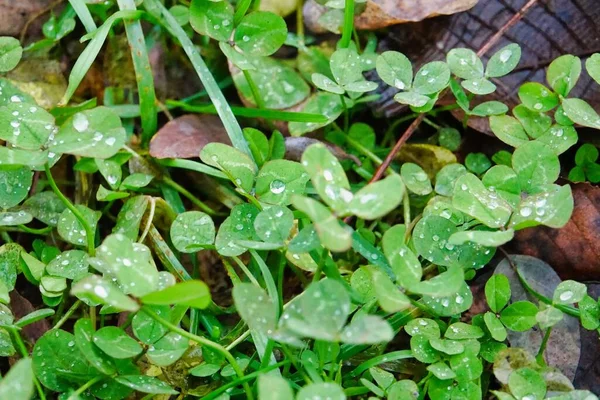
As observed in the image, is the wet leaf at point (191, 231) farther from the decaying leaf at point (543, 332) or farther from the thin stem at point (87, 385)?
the decaying leaf at point (543, 332)

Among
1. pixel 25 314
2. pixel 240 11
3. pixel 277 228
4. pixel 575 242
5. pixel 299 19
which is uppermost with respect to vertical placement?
pixel 240 11

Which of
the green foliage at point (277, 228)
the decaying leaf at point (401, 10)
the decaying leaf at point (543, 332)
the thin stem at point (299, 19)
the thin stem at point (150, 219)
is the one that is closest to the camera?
the green foliage at point (277, 228)

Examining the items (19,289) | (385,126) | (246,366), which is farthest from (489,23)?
A: (19,289)

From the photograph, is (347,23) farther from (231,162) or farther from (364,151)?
(231,162)

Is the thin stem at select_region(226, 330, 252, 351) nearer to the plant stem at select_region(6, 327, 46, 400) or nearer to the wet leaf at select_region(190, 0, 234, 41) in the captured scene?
the plant stem at select_region(6, 327, 46, 400)

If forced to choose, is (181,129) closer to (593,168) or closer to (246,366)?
(246,366)

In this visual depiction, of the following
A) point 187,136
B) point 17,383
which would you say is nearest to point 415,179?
point 187,136

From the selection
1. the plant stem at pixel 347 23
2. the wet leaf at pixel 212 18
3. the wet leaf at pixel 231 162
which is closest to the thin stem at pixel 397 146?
the plant stem at pixel 347 23
